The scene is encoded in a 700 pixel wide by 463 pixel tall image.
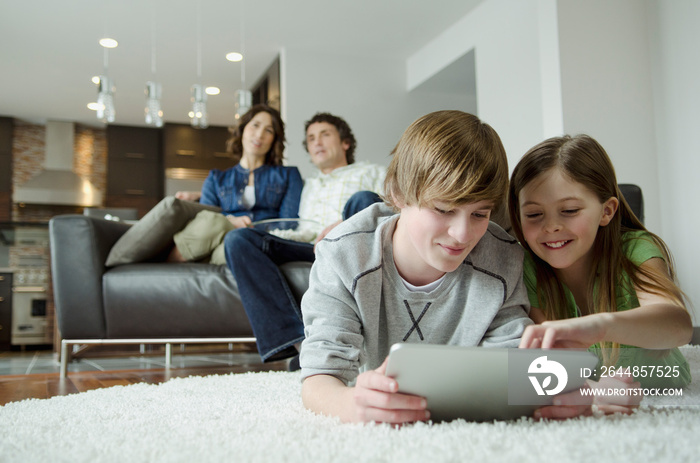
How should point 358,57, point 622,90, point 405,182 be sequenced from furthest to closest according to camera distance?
point 358,57 < point 622,90 < point 405,182

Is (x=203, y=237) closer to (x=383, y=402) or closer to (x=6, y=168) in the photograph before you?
(x=383, y=402)

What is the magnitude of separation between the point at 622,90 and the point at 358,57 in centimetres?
305

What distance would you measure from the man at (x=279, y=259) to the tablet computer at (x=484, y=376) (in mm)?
1216

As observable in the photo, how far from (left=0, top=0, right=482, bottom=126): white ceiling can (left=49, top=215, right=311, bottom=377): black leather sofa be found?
3.05 meters

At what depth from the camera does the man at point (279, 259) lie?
205cm

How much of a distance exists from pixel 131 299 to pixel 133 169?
6.12 metres

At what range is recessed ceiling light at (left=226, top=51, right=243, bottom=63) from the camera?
5.85 meters

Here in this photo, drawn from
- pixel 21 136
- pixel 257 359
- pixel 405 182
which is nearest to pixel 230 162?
pixel 21 136

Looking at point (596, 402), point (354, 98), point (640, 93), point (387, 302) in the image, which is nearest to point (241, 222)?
point (387, 302)

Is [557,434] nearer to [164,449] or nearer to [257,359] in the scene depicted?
[164,449]

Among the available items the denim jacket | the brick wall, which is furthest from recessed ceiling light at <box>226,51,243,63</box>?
the brick wall

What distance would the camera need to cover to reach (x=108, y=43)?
548 cm

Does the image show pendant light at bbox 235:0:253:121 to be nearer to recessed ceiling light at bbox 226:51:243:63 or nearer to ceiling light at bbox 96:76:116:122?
recessed ceiling light at bbox 226:51:243:63

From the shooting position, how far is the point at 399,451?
699 mm
